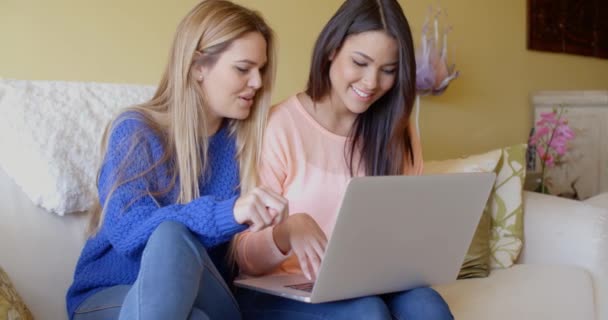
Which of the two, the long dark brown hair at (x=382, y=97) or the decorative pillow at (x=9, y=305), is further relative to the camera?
the long dark brown hair at (x=382, y=97)

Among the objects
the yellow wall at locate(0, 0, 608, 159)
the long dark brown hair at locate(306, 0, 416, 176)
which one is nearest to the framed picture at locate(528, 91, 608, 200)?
the yellow wall at locate(0, 0, 608, 159)

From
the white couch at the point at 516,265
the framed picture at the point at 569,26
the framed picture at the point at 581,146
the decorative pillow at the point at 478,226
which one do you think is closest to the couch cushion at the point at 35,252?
the white couch at the point at 516,265

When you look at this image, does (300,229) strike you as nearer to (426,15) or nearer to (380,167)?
(380,167)

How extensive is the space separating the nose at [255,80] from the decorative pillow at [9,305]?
21.0 inches

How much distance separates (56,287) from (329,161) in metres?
0.59

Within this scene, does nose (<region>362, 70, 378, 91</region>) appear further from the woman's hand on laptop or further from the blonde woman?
the woman's hand on laptop

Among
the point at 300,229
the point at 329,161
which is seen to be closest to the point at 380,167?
the point at 329,161

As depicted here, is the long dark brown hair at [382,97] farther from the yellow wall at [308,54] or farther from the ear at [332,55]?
the yellow wall at [308,54]

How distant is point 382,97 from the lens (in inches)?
53.9

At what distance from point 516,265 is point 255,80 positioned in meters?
0.94

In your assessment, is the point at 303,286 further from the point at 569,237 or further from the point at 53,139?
the point at 569,237

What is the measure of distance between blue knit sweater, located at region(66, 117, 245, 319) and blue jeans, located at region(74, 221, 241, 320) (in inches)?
1.6

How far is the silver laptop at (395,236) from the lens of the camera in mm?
873

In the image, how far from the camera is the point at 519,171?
1716 millimetres
